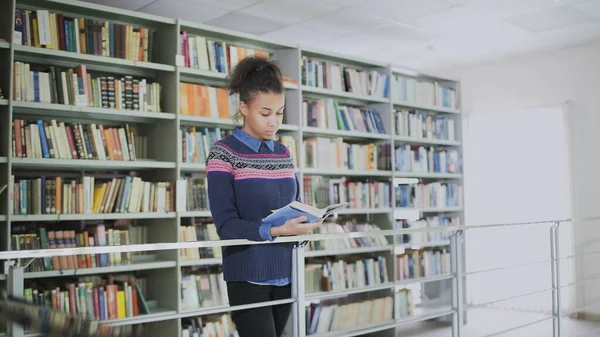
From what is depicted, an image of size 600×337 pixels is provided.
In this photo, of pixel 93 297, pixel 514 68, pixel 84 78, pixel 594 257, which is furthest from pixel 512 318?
pixel 84 78

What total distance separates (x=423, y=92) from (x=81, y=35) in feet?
11.0

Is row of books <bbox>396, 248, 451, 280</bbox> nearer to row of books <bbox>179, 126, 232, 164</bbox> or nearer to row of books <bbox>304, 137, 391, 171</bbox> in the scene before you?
row of books <bbox>304, 137, 391, 171</bbox>

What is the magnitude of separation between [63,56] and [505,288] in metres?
5.01

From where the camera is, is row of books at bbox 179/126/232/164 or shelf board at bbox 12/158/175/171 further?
row of books at bbox 179/126/232/164

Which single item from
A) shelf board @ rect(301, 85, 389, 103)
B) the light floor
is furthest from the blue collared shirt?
the light floor

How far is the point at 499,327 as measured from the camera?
548cm

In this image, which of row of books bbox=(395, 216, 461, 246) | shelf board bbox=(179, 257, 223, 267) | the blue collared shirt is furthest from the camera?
row of books bbox=(395, 216, 461, 246)

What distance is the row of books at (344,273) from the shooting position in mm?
4719

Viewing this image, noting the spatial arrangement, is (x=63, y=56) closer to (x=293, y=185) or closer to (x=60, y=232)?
(x=60, y=232)

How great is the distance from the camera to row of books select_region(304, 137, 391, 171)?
476cm

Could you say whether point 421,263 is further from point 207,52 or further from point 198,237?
point 207,52

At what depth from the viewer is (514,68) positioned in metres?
6.39

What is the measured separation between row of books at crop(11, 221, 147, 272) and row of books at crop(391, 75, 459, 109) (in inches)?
111

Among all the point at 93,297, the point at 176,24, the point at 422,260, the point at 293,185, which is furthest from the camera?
the point at 422,260
